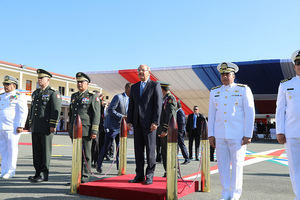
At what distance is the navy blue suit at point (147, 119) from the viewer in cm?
491

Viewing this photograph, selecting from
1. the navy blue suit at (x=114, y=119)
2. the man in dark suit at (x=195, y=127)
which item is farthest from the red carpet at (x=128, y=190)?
the man in dark suit at (x=195, y=127)

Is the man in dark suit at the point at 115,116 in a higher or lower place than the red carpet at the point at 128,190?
higher

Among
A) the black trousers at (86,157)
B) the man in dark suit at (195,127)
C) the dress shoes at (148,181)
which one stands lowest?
the dress shoes at (148,181)

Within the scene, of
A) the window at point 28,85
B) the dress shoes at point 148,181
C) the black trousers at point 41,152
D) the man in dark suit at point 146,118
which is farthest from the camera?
the window at point 28,85

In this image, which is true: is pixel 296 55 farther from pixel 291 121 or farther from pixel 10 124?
pixel 10 124

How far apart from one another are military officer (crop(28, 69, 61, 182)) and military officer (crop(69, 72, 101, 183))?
387 millimetres

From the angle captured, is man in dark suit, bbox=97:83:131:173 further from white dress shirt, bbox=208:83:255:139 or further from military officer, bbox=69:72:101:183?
white dress shirt, bbox=208:83:255:139

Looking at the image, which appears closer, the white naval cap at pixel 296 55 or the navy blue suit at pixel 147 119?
the white naval cap at pixel 296 55

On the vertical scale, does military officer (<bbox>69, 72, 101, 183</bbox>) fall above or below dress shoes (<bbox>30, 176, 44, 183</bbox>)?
above

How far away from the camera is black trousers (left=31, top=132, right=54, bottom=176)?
5.70 metres

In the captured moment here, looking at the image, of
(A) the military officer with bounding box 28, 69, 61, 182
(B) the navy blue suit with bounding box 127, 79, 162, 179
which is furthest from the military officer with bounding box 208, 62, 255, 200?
(A) the military officer with bounding box 28, 69, 61, 182

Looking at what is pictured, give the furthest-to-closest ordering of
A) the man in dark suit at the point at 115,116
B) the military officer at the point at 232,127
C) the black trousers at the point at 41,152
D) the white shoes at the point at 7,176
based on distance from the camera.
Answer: the man in dark suit at the point at 115,116, the white shoes at the point at 7,176, the black trousers at the point at 41,152, the military officer at the point at 232,127

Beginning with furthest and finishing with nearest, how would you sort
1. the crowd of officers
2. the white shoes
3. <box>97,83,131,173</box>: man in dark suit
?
<box>97,83,131,173</box>: man in dark suit
the white shoes
the crowd of officers

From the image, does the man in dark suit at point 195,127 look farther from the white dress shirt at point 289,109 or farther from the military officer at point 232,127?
the white dress shirt at point 289,109
